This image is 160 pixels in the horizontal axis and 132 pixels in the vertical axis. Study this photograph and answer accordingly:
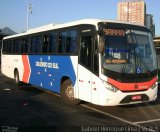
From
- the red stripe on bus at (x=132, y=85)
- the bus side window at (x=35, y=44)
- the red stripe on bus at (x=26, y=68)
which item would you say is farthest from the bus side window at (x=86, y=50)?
the red stripe on bus at (x=26, y=68)

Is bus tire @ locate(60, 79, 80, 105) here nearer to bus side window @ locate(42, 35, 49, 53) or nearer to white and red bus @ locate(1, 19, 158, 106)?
white and red bus @ locate(1, 19, 158, 106)

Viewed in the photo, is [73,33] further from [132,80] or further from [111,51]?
[132,80]

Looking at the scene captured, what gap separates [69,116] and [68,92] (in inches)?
95.8

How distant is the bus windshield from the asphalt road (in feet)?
5.12

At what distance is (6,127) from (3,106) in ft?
10.9

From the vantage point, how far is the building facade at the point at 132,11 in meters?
71.8

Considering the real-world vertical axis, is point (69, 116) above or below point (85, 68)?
below

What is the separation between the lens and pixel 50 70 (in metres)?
13.9

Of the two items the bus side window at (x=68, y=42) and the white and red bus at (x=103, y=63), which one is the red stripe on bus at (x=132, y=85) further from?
the bus side window at (x=68, y=42)

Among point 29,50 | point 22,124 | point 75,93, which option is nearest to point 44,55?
point 29,50

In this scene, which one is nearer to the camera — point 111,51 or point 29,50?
point 111,51

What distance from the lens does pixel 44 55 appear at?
14578 millimetres

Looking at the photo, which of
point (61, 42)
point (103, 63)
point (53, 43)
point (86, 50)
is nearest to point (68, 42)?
point (61, 42)

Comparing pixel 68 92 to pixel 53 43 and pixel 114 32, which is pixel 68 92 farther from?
pixel 114 32
